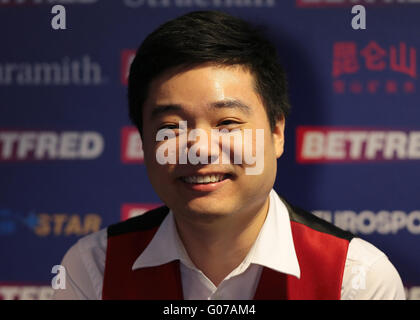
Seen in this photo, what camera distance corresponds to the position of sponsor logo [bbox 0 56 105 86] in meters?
1.87

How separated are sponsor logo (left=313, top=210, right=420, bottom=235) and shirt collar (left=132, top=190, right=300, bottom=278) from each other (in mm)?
522

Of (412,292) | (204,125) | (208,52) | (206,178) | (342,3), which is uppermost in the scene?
(342,3)

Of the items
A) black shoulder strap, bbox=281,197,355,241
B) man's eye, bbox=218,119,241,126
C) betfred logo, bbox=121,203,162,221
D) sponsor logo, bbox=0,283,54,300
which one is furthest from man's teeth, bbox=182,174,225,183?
sponsor logo, bbox=0,283,54,300

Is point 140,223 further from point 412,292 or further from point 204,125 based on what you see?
point 412,292

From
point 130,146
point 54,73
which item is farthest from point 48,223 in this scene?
point 54,73

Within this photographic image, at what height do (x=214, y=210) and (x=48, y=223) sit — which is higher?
(x=214, y=210)

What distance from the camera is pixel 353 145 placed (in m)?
1.83

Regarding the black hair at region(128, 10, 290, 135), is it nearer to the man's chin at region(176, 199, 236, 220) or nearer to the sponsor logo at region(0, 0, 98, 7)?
the man's chin at region(176, 199, 236, 220)

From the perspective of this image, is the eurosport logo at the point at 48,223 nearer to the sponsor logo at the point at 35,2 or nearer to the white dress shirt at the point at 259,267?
the white dress shirt at the point at 259,267

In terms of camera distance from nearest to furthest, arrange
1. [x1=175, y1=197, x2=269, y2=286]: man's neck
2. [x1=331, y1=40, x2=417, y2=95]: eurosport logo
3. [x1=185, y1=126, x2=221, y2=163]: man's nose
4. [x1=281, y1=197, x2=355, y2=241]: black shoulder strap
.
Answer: [x1=185, y1=126, x2=221, y2=163]: man's nose < [x1=175, y1=197, x2=269, y2=286]: man's neck < [x1=281, y1=197, x2=355, y2=241]: black shoulder strap < [x1=331, y1=40, x2=417, y2=95]: eurosport logo

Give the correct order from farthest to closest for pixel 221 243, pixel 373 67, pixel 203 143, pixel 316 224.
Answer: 1. pixel 373 67
2. pixel 316 224
3. pixel 221 243
4. pixel 203 143

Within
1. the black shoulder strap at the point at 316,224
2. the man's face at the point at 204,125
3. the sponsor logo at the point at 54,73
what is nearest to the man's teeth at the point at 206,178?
the man's face at the point at 204,125

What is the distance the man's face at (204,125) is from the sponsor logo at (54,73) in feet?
2.53

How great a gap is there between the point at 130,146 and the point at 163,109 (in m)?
0.77
